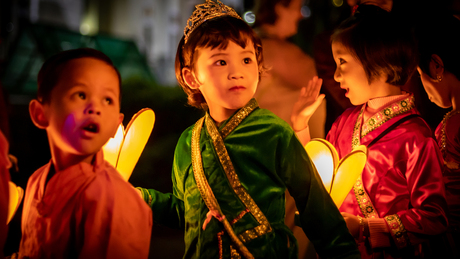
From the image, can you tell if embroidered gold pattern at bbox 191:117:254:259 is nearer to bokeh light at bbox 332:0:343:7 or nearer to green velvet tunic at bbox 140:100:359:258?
green velvet tunic at bbox 140:100:359:258

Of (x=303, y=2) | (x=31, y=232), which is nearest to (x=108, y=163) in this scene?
(x=31, y=232)

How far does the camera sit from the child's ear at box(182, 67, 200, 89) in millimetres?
1435

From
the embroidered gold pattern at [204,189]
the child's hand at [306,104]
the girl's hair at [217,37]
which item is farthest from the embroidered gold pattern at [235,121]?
the child's hand at [306,104]

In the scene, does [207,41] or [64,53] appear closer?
[64,53]

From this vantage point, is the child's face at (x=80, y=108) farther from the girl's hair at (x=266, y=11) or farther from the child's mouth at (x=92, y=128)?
the girl's hair at (x=266, y=11)

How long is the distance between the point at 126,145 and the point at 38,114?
0.31 m

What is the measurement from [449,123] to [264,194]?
3.32 ft

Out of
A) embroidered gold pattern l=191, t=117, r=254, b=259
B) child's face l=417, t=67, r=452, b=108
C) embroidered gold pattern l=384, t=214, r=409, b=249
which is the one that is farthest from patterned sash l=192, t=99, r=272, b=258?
child's face l=417, t=67, r=452, b=108

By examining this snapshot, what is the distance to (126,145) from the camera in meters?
1.39

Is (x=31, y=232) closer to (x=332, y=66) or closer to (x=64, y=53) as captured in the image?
(x=64, y=53)

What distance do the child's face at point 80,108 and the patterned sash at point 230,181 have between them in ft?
1.13

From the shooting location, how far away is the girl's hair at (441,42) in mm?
1776

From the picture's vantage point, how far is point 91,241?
3.74ft

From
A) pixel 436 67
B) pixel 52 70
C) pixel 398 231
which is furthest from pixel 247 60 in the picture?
pixel 436 67
